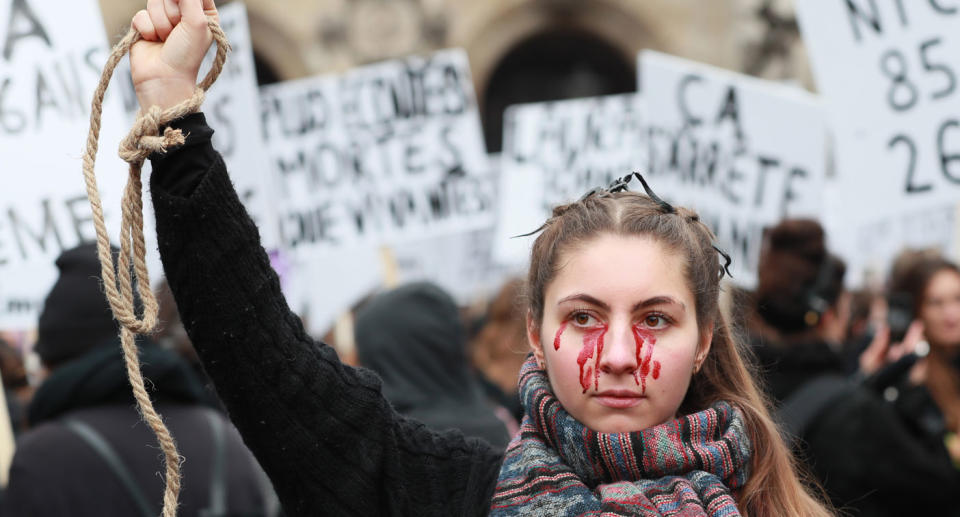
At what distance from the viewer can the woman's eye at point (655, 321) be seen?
6.23 ft

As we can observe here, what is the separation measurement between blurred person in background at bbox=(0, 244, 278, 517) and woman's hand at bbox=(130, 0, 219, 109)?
142 centimetres

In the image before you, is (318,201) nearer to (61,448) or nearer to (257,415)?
(61,448)

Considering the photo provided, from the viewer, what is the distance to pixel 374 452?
1.84 metres

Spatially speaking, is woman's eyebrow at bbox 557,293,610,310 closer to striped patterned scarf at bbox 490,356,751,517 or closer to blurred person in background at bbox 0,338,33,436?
striped patterned scarf at bbox 490,356,751,517

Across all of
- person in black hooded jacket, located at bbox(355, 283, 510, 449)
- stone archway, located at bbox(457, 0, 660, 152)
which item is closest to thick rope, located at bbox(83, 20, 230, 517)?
person in black hooded jacket, located at bbox(355, 283, 510, 449)

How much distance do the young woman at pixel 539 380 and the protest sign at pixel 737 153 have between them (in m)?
3.52

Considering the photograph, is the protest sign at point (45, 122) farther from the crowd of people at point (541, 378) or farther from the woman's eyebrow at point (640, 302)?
the woman's eyebrow at point (640, 302)

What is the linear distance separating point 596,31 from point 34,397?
49.5 ft

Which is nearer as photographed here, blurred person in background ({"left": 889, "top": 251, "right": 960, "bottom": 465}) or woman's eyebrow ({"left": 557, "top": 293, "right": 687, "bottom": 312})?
woman's eyebrow ({"left": 557, "top": 293, "right": 687, "bottom": 312})

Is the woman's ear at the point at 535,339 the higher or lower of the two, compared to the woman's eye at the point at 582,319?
lower

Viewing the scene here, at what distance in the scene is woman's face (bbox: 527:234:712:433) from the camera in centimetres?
186

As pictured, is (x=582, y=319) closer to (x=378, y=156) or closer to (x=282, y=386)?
(x=282, y=386)

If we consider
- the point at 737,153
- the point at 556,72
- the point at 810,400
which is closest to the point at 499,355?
the point at 737,153

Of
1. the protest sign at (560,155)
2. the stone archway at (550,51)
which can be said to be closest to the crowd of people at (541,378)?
the protest sign at (560,155)
